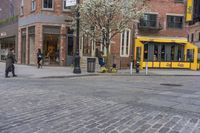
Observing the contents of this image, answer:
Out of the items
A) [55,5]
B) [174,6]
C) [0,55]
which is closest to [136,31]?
[174,6]

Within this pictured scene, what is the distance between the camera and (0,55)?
37.6 meters

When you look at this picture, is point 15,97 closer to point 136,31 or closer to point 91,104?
point 91,104

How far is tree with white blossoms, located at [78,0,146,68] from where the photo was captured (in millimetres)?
20922

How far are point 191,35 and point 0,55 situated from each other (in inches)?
1353

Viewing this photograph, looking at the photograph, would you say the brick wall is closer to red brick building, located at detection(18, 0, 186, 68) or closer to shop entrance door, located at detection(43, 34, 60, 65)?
red brick building, located at detection(18, 0, 186, 68)

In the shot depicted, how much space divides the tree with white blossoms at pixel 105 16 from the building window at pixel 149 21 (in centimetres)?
938

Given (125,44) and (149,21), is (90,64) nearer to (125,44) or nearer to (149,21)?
(125,44)

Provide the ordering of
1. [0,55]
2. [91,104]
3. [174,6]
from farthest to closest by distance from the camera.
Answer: [0,55] < [174,6] < [91,104]

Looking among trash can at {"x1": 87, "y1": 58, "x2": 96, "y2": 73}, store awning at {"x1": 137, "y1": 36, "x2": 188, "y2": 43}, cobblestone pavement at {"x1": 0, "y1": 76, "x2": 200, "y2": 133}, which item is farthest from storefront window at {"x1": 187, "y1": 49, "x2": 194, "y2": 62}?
cobblestone pavement at {"x1": 0, "y1": 76, "x2": 200, "y2": 133}

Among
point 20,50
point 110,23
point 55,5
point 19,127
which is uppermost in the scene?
point 55,5

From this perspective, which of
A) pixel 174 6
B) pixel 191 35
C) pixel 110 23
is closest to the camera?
pixel 110 23

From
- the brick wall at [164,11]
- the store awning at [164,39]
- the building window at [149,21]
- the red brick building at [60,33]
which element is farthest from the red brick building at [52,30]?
the brick wall at [164,11]

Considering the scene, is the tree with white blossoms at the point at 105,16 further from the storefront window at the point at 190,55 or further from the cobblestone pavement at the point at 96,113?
the cobblestone pavement at the point at 96,113

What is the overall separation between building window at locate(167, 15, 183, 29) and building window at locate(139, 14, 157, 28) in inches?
71.4
